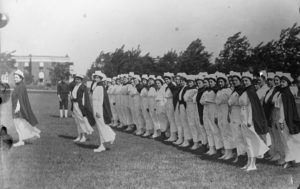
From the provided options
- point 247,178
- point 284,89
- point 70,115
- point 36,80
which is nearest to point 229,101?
point 284,89

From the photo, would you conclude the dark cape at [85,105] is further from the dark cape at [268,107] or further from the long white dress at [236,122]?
the dark cape at [268,107]

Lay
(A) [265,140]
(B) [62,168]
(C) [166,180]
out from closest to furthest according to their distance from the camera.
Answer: (C) [166,180] < (B) [62,168] < (A) [265,140]

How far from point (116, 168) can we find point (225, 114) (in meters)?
1.75

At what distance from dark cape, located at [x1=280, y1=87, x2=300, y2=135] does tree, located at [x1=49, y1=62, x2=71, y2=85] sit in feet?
8.61

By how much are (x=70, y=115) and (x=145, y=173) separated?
3.04 m

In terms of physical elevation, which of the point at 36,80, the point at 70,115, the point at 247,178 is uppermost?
the point at 36,80

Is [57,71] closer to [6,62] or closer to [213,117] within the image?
[6,62]

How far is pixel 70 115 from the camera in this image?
8.72 meters

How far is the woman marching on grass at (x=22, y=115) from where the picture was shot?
22.2ft

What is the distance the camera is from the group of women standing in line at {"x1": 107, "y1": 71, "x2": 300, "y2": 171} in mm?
6410

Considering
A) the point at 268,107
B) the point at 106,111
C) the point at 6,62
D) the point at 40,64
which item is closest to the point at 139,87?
the point at 106,111

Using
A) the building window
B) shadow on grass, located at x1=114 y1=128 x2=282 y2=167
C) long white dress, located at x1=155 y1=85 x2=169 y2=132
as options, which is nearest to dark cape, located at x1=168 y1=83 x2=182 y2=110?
long white dress, located at x1=155 y1=85 x2=169 y2=132

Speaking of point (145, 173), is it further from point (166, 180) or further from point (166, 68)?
point (166, 68)

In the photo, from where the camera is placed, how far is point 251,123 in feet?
21.0
